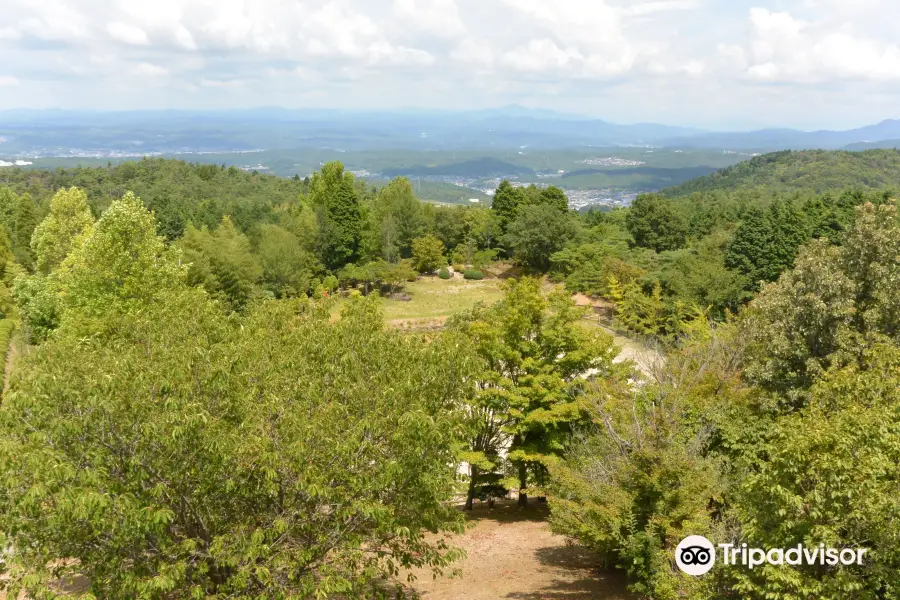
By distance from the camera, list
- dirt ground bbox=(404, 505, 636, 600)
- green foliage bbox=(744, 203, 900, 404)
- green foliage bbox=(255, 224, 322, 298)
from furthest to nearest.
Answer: green foliage bbox=(255, 224, 322, 298) < green foliage bbox=(744, 203, 900, 404) < dirt ground bbox=(404, 505, 636, 600)

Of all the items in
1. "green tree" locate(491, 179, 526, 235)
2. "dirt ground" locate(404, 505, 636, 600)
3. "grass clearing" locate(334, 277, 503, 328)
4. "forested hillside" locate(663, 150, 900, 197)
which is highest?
"forested hillside" locate(663, 150, 900, 197)

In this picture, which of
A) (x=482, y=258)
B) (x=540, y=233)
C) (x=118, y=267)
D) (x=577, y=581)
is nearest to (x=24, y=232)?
(x=482, y=258)

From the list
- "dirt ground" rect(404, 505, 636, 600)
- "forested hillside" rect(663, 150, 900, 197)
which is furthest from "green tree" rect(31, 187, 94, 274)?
"forested hillside" rect(663, 150, 900, 197)

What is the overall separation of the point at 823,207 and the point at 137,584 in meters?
48.7

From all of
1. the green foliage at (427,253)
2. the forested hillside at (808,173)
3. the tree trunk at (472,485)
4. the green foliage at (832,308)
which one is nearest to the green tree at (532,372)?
the tree trunk at (472,485)

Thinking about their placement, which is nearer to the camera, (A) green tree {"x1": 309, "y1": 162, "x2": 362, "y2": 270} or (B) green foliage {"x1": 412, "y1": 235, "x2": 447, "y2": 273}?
(A) green tree {"x1": 309, "y1": 162, "x2": 362, "y2": 270}

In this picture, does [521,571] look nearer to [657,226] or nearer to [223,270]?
[223,270]

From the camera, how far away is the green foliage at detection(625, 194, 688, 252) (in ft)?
159

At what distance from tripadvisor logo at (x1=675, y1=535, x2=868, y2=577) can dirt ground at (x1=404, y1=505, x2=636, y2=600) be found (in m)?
3.50

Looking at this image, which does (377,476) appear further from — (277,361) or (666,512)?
(666,512)

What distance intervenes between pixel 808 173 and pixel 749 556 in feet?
416

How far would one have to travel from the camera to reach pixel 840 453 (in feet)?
20.6

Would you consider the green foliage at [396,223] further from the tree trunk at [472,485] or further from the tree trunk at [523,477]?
the tree trunk at [523,477]

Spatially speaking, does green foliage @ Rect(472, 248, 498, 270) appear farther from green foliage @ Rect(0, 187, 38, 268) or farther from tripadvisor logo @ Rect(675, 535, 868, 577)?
tripadvisor logo @ Rect(675, 535, 868, 577)
